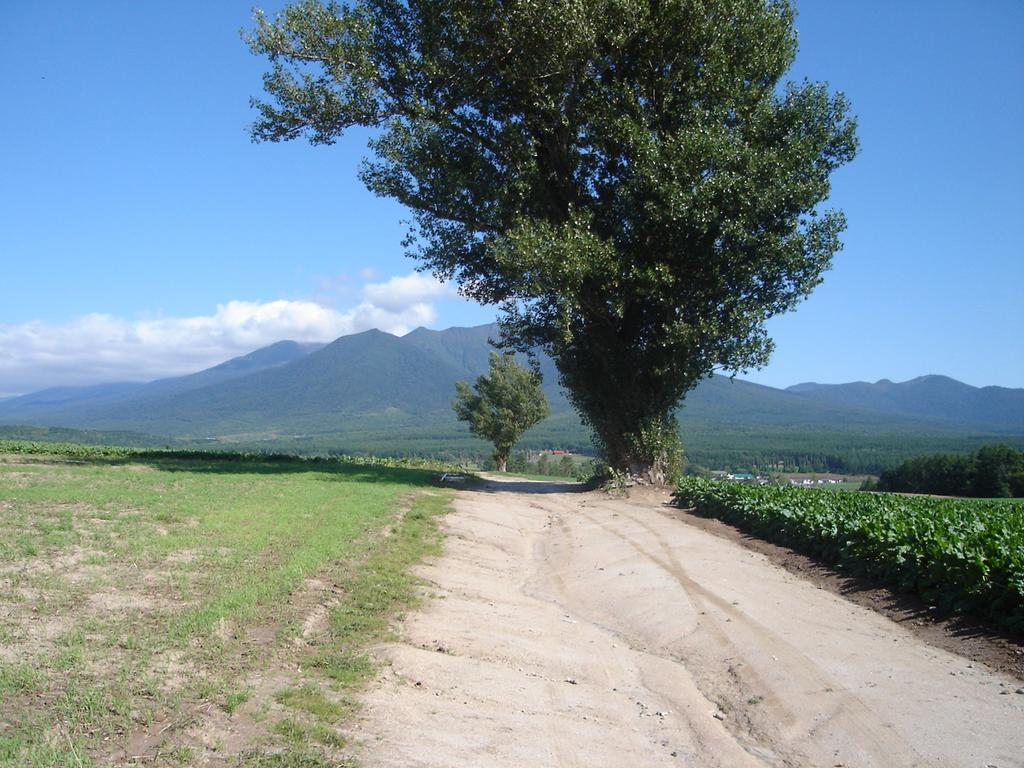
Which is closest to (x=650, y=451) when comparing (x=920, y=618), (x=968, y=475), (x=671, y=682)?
(x=920, y=618)

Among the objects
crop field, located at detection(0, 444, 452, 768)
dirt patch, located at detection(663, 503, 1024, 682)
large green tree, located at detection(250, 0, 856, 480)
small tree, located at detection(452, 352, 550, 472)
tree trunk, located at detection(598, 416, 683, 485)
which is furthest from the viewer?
small tree, located at detection(452, 352, 550, 472)

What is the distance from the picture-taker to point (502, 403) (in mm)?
53844

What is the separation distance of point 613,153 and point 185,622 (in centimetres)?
1969

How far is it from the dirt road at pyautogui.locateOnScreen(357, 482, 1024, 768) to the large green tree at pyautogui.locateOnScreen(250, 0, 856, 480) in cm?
1133

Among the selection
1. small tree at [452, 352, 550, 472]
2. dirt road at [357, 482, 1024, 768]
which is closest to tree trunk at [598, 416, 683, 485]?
dirt road at [357, 482, 1024, 768]

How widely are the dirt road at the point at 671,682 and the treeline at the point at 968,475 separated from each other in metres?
24.1

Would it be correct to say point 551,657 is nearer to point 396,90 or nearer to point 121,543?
point 121,543

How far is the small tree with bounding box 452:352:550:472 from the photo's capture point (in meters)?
53.5

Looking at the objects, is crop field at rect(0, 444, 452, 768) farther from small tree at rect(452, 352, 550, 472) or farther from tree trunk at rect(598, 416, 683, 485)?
small tree at rect(452, 352, 550, 472)

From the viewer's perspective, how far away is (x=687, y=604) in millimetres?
10750

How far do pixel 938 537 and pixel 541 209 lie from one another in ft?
54.8

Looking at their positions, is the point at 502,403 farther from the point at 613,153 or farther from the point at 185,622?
the point at 185,622

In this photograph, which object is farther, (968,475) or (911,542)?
(968,475)

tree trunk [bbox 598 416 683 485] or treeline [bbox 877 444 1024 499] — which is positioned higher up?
tree trunk [bbox 598 416 683 485]
